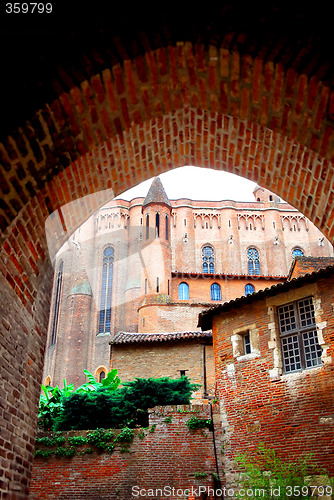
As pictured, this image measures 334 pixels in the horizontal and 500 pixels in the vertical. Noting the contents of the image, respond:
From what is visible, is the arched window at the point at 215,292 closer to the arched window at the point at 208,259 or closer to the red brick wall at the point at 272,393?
the arched window at the point at 208,259

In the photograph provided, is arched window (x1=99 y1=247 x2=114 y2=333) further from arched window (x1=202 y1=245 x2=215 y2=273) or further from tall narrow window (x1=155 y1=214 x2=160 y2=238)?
arched window (x1=202 y1=245 x2=215 y2=273)

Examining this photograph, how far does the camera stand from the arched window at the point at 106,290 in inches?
1588

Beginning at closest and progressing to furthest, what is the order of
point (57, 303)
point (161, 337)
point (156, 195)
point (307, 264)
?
point (307, 264) → point (161, 337) → point (156, 195) → point (57, 303)

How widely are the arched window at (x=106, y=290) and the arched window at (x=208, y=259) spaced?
28.1ft

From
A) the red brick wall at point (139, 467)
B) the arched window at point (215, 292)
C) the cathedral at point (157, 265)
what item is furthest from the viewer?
the cathedral at point (157, 265)

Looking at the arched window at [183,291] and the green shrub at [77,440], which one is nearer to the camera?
the green shrub at [77,440]

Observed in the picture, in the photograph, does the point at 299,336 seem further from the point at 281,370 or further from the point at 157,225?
the point at 157,225

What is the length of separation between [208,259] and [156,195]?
28.5ft

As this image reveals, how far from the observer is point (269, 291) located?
1460 cm

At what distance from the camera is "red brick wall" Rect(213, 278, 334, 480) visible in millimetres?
12641

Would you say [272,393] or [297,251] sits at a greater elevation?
[297,251]

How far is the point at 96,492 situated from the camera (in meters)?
14.1

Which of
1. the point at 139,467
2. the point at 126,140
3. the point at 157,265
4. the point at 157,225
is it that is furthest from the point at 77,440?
the point at 157,225

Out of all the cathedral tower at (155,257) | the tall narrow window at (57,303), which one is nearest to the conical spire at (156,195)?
the cathedral tower at (155,257)
